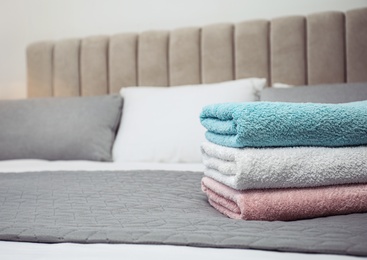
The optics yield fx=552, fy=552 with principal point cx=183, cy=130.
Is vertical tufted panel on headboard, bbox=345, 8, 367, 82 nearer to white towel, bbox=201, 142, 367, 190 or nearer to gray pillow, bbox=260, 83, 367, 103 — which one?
gray pillow, bbox=260, 83, 367, 103

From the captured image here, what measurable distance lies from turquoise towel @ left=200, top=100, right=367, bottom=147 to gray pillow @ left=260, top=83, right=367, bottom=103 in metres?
0.87

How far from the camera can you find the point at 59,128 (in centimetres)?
224

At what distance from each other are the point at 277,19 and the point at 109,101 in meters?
0.82

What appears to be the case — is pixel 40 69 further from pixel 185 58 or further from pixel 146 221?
pixel 146 221

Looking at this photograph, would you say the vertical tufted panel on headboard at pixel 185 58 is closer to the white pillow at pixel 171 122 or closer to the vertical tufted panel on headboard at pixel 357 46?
the white pillow at pixel 171 122

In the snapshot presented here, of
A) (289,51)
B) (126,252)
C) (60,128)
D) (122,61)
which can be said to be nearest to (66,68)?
(122,61)

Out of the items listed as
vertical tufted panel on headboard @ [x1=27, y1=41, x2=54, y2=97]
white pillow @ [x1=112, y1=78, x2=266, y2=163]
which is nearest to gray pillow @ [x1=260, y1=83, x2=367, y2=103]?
white pillow @ [x1=112, y1=78, x2=266, y2=163]

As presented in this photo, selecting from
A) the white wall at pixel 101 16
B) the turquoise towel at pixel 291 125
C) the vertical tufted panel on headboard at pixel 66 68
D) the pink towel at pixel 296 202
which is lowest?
the pink towel at pixel 296 202

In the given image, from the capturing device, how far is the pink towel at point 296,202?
96 centimetres

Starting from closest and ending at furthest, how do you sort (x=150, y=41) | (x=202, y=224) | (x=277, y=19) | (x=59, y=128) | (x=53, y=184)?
Answer: 1. (x=202, y=224)
2. (x=53, y=184)
3. (x=59, y=128)
4. (x=277, y=19)
5. (x=150, y=41)

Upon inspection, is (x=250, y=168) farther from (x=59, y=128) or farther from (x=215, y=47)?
(x=215, y=47)

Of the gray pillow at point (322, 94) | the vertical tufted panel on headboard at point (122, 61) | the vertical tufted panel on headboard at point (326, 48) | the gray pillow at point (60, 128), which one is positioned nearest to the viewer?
the gray pillow at point (322, 94)

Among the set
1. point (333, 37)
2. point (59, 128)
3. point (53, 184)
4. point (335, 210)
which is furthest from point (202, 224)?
point (333, 37)

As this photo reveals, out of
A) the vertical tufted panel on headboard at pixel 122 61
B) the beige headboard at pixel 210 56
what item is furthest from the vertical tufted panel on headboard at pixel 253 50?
the vertical tufted panel on headboard at pixel 122 61
